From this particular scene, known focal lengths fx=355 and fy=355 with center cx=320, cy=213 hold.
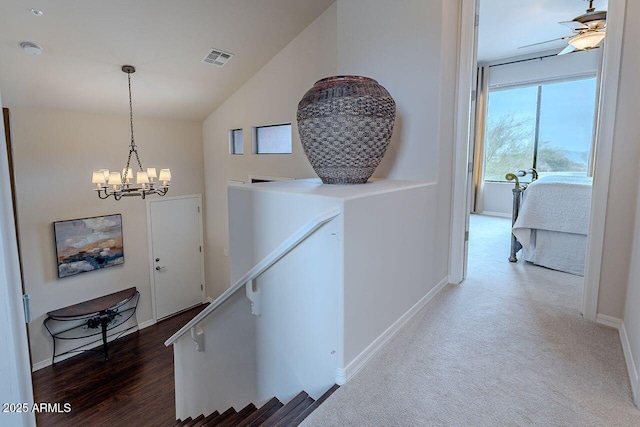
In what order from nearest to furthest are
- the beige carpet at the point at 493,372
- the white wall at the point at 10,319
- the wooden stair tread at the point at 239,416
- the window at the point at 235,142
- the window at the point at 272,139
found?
the white wall at the point at 10,319 < the beige carpet at the point at 493,372 < the wooden stair tread at the point at 239,416 < the window at the point at 272,139 < the window at the point at 235,142

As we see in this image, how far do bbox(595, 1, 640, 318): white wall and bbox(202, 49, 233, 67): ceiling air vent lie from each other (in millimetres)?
3788

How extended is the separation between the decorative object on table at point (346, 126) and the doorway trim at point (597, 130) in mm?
773

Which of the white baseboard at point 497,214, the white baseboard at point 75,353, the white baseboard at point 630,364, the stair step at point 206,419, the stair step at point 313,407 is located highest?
the white baseboard at point 497,214

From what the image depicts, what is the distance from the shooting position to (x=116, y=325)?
214 inches

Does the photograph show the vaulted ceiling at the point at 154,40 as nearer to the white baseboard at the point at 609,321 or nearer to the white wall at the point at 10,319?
the white wall at the point at 10,319

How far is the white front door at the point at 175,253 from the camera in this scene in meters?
5.86

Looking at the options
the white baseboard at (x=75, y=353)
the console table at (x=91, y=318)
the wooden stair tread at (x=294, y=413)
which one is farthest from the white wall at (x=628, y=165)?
the white baseboard at (x=75, y=353)

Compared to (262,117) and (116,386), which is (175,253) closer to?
(116,386)

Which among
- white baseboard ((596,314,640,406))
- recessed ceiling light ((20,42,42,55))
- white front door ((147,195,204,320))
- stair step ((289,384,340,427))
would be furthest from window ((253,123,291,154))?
white baseboard ((596,314,640,406))

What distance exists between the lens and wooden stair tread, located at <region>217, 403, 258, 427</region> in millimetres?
2139

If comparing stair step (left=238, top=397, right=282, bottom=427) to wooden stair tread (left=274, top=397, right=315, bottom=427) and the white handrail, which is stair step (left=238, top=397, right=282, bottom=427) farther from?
the white handrail

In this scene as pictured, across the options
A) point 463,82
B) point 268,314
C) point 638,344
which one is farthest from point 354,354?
point 463,82

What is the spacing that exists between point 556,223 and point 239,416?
2987 mm

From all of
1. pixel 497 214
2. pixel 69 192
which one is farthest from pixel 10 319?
pixel 497 214
